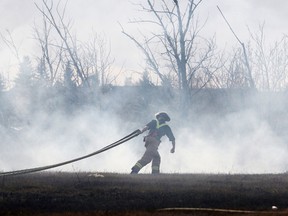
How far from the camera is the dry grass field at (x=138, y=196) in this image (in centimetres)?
843

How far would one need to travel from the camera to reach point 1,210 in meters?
8.18

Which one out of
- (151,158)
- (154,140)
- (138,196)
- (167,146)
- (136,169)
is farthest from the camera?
(167,146)

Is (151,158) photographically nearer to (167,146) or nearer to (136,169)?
(136,169)

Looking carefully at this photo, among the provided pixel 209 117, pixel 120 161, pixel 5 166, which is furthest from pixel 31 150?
pixel 209 117

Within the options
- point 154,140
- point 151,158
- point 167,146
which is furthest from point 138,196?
point 167,146

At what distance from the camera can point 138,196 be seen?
959 cm

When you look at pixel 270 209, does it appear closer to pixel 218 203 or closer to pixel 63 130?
pixel 218 203

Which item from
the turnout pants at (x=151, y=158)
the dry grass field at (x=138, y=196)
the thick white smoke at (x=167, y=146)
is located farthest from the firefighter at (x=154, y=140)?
the thick white smoke at (x=167, y=146)

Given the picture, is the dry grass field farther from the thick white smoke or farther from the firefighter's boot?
the thick white smoke

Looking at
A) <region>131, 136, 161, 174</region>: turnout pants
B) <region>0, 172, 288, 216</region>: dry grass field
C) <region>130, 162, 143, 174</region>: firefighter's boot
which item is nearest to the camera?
<region>0, 172, 288, 216</region>: dry grass field

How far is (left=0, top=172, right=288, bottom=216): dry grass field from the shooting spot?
843cm

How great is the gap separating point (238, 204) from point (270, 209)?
22.0 inches

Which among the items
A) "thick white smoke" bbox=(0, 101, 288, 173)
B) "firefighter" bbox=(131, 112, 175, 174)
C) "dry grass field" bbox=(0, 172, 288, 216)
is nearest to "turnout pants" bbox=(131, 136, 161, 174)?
"firefighter" bbox=(131, 112, 175, 174)

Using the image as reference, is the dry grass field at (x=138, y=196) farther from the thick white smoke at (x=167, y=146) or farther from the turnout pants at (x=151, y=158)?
the thick white smoke at (x=167, y=146)
